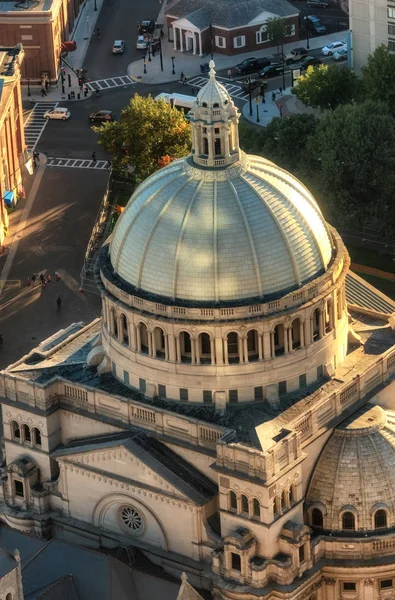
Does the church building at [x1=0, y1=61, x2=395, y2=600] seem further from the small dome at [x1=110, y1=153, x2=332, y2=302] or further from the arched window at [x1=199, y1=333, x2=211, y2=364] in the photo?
the arched window at [x1=199, y1=333, x2=211, y2=364]

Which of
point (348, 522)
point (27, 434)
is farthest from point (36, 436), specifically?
point (348, 522)

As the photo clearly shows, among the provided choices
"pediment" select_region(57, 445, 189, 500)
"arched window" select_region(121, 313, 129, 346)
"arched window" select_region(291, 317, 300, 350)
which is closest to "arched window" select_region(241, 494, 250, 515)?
"pediment" select_region(57, 445, 189, 500)

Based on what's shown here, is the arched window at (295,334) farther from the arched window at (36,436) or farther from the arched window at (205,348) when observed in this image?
the arched window at (36,436)

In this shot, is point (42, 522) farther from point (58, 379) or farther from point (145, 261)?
point (145, 261)

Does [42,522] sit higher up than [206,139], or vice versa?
[206,139]

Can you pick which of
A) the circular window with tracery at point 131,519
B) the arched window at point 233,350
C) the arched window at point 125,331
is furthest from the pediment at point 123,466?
the arched window at point 233,350

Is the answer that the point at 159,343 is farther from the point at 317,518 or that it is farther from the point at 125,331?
the point at 317,518

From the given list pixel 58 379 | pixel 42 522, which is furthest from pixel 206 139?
pixel 42 522
